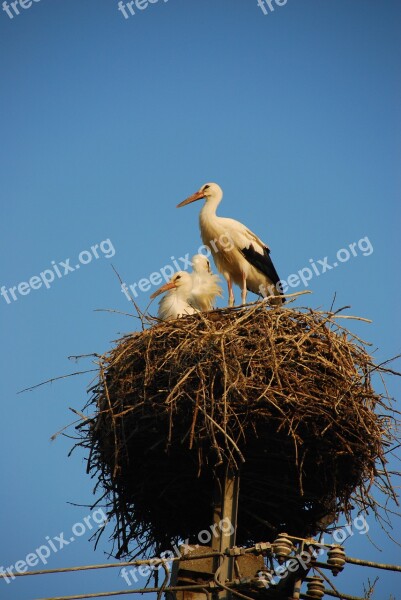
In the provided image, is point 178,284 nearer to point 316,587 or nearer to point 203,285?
point 203,285

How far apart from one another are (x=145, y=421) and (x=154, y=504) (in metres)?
0.64

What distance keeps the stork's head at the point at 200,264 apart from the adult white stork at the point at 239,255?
0.16 meters

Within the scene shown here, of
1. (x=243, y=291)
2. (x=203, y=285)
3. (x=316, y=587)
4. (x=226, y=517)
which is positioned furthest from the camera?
(x=243, y=291)

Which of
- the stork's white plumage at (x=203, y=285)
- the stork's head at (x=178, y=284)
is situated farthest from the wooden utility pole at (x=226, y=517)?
the stork's head at (x=178, y=284)

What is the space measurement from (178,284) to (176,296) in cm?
28

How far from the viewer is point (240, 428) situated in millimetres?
5945

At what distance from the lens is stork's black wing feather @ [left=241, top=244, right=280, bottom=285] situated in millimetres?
9203

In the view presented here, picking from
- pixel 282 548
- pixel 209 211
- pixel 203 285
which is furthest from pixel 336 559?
pixel 209 211

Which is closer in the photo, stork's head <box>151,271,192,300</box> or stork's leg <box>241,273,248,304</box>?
stork's head <box>151,271,192,300</box>

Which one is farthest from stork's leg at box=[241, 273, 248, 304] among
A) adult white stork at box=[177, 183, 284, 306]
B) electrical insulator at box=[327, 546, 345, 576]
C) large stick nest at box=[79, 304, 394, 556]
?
electrical insulator at box=[327, 546, 345, 576]

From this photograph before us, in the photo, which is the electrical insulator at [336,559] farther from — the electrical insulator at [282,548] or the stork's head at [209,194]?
the stork's head at [209,194]

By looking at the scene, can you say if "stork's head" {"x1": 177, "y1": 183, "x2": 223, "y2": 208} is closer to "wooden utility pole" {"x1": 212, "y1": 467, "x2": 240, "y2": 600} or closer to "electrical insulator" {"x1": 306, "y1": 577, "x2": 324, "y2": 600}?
"wooden utility pole" {"x1": 212, "y1": 467, "x2": 240, "y2": 600}

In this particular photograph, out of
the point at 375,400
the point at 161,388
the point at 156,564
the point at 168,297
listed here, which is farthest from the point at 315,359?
the point at 168,297

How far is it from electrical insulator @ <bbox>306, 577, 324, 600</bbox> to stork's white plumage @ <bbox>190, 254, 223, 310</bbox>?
3.81 metres
